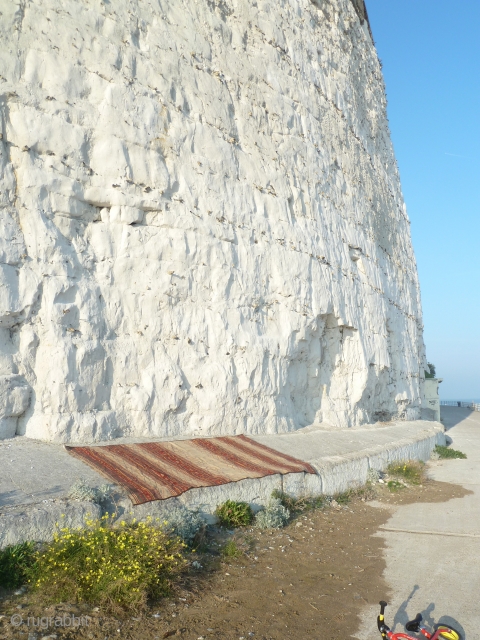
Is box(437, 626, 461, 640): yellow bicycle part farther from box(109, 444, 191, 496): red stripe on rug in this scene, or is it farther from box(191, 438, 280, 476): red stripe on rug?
box(191, 438, 280, 476): red stripe on rug

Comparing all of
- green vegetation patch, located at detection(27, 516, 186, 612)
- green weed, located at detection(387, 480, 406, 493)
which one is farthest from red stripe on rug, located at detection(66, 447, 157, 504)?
green weed, located at detection(387, 480, 406, 493)

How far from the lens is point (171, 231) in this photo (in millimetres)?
9359

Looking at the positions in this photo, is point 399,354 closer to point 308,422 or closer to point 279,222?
point 308,422

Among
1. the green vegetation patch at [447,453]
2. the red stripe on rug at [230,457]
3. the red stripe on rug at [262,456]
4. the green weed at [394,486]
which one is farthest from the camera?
the green vegetation patch at [447,453]

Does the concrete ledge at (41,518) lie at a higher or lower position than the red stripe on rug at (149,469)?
lower

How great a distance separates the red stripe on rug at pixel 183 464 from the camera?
6.82m

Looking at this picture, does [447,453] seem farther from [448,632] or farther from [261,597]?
[448,632]

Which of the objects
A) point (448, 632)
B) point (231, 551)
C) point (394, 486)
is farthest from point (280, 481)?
point (448, 632)

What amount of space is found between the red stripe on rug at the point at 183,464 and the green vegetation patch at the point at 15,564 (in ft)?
8.13

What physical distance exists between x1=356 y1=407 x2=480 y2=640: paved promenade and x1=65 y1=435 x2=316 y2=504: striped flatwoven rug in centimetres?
178

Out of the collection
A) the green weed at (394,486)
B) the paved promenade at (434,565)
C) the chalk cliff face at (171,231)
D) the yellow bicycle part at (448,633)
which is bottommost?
the paved promenade at (434,565)

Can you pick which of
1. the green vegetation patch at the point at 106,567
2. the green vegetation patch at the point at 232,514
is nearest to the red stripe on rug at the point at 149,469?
the green vegetation patch at the point at 232,514

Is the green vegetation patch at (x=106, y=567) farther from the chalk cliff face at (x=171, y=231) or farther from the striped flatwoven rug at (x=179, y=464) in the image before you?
the chalk cliff face at (x=171, y=231)

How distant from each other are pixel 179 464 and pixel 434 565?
3.30 m
